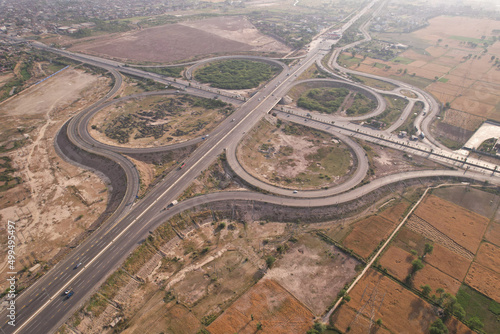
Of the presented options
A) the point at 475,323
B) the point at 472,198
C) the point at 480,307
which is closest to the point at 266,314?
the point at 475,323

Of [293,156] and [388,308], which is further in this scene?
[293,156]

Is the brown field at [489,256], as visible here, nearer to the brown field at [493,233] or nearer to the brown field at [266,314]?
the brown field at [493,233]

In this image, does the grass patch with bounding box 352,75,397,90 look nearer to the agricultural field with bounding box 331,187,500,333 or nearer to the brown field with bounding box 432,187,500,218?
the brown field with bounding box 432,187,500,218

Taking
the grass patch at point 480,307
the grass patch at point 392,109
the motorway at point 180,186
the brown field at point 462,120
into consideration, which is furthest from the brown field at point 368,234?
the brown field at point 462,120

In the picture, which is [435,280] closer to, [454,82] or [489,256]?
[489,256]

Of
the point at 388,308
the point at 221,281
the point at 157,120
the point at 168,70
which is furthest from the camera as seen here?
the point at 168,70

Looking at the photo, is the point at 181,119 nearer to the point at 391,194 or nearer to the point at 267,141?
the point at 267,141

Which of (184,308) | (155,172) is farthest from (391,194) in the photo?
(155,172)
